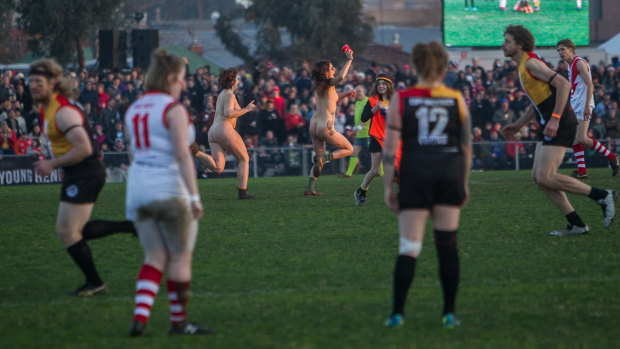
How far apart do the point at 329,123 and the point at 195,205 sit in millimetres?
8949

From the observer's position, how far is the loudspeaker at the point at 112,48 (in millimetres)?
26484

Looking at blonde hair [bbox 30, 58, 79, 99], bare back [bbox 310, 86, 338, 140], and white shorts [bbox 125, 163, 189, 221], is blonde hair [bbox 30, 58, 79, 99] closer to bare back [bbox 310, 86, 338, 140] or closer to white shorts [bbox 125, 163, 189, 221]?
white shorts [bbox 125, 163, 189, 221]

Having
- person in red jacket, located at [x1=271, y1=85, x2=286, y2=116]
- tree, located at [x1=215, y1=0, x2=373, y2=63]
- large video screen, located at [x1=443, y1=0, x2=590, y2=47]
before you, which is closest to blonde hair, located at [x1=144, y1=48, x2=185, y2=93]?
person in red jacket, located at [x1=271, y1=85, x2=286, y2=116]

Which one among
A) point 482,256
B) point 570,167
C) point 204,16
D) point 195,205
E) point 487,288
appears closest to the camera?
point 195,205

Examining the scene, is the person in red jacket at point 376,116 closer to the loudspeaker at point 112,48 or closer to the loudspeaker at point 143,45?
the loudspeaker at point 143,45

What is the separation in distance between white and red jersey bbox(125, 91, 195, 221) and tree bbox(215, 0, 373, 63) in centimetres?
3539

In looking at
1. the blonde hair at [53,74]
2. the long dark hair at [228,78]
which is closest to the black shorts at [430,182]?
the blonde hair at [53,74]

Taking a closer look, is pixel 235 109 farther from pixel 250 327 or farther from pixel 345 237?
pixel 250 327

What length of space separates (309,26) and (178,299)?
118ft

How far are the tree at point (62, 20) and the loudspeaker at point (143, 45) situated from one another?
403 centimetres

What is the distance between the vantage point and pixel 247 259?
28.8ft

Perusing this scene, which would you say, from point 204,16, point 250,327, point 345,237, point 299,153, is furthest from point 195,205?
point 204,16

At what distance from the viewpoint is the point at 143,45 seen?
26531 millimetres

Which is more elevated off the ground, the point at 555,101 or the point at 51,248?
the point at 555,101
